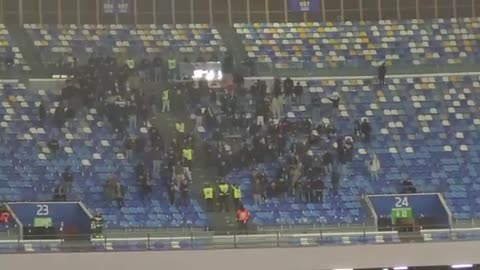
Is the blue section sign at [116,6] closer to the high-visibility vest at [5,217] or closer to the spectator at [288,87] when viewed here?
the spectator at [288,87]

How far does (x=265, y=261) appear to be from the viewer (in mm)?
19109

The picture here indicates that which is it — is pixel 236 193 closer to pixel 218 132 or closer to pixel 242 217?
pixel 242 217

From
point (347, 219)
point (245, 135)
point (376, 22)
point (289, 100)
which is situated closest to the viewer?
point (347, 219)

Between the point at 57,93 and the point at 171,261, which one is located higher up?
the point at 57,93

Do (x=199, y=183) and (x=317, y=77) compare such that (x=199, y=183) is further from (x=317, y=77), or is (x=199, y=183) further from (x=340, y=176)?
(x=317, y=77)

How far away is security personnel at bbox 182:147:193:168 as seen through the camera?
24.3 metres

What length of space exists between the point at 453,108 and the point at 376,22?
14.6 ft

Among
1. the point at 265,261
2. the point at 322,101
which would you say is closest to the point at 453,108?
the point at 322,101

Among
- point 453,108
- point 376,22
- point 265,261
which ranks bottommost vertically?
point 265,261

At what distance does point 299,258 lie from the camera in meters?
19.1

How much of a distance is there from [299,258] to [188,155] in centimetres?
624

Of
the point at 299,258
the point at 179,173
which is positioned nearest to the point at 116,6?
the point at 179,173

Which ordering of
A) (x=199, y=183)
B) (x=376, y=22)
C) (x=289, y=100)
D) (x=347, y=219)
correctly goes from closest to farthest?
(x=347, y=219)
(x=199, y=183)
(x=289, y=100)
(x=376, y=22)

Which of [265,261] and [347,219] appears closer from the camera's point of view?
[265,261]
